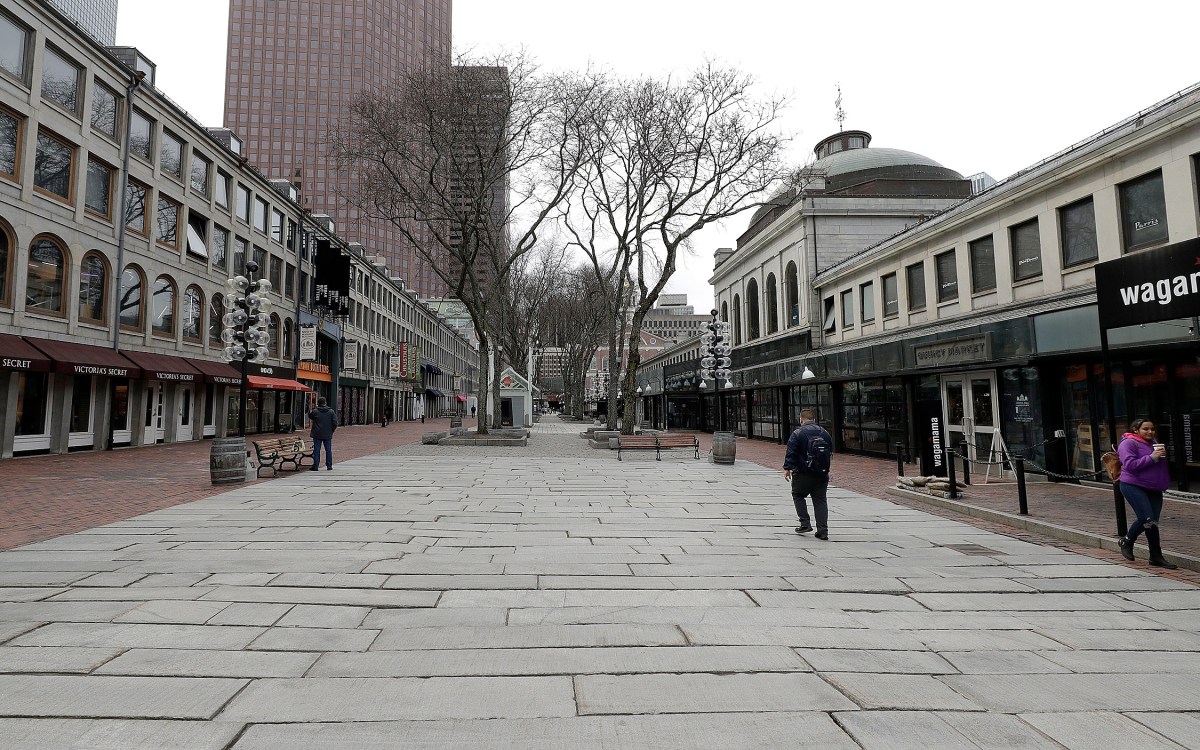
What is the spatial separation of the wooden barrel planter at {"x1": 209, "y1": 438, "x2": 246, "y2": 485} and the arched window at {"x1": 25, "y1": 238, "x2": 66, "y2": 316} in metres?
11.7

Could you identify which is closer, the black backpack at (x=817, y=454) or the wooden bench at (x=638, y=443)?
the black backpack at (x=817, y=454)

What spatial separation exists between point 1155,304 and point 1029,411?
797 cm

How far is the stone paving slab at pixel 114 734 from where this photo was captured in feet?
9.67

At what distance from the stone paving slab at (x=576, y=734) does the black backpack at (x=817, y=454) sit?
17.0 ft

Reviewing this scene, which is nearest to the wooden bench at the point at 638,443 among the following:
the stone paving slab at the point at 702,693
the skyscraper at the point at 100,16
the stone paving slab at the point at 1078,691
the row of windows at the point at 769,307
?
the row of windows at the point at 769,307

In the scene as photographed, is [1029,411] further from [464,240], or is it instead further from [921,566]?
[464,240]

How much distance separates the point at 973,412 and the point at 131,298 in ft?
95.6

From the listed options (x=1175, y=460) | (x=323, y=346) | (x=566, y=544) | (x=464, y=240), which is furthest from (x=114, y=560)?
(x=323, y=346)

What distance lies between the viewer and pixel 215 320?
28938mm

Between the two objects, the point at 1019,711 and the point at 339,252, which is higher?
the point at 339,252

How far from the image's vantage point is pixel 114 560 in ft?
21.4

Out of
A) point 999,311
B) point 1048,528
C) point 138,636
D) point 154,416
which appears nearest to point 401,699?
point 138,636

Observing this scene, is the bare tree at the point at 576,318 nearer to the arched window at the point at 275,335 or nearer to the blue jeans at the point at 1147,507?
the arched window at the point at 275,335

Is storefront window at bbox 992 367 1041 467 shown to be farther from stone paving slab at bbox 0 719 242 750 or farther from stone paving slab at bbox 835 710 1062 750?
stone paving slab at bbox 0 719 242 750
